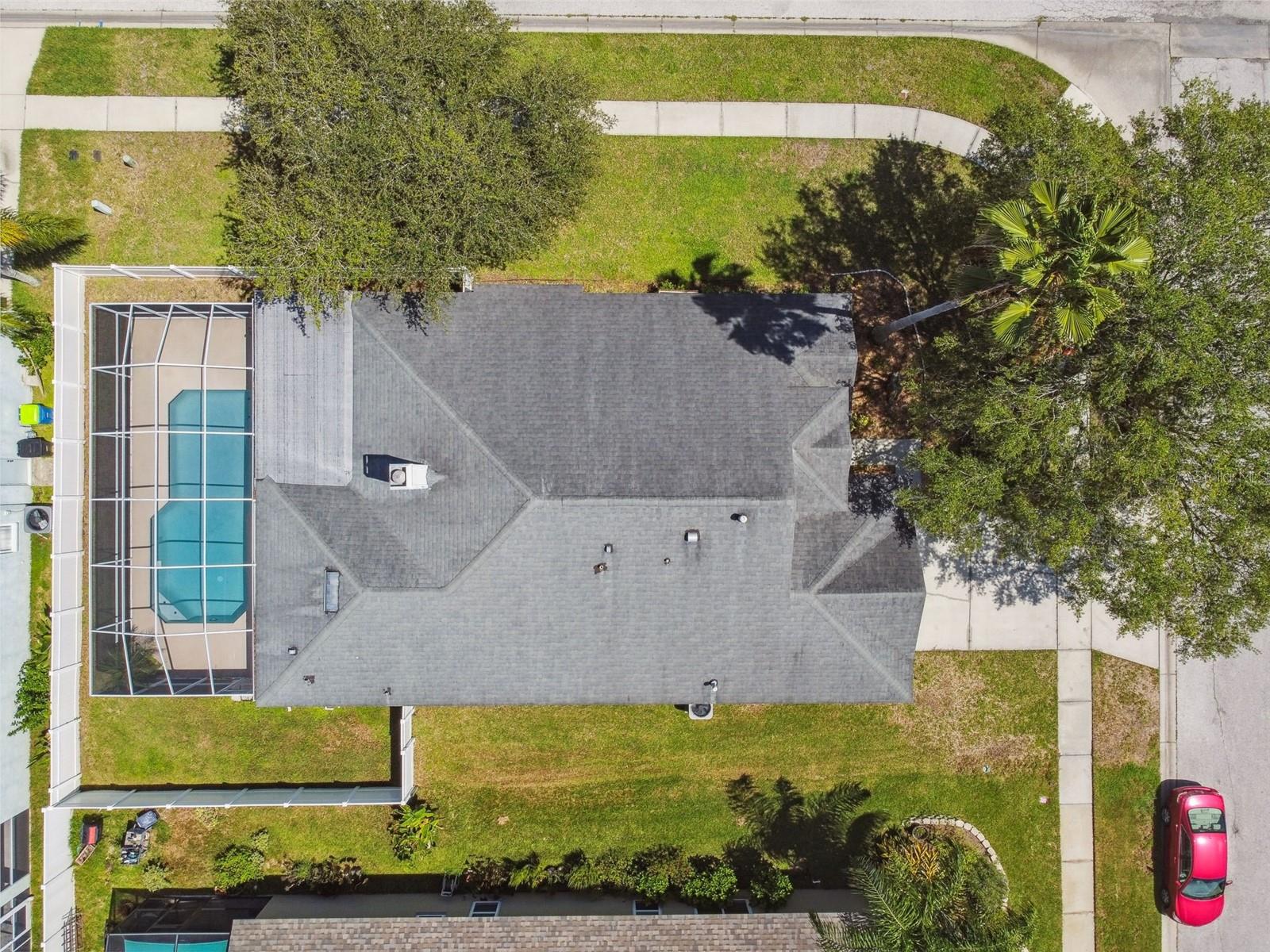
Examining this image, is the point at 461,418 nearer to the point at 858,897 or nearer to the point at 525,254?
the point at 525,254

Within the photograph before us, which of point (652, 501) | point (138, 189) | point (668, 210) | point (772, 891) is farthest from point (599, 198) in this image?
point (772, 891)

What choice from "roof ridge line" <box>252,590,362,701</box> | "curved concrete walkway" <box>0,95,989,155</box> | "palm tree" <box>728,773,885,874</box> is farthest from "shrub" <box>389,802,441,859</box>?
"curved concrete walkway" <box>0,95,989,155</box>

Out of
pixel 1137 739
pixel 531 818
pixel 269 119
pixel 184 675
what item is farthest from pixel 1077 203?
pixel 184 675

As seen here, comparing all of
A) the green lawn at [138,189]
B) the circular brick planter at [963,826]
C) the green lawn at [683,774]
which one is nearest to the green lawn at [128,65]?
the green lawn at [138,189]

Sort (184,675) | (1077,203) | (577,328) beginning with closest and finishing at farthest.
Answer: (1077,203)
(577,328)
(184,675)

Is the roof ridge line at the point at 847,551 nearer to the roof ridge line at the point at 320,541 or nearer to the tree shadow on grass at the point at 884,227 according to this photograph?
the tree shadow on grass at the point at 884,227

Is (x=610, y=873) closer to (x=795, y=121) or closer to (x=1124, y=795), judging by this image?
(x=1124, y=795)

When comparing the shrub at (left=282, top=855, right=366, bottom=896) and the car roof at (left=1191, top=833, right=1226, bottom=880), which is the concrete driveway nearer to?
the car roof at (left=1191, top=833, right=1226, bottom=880)
